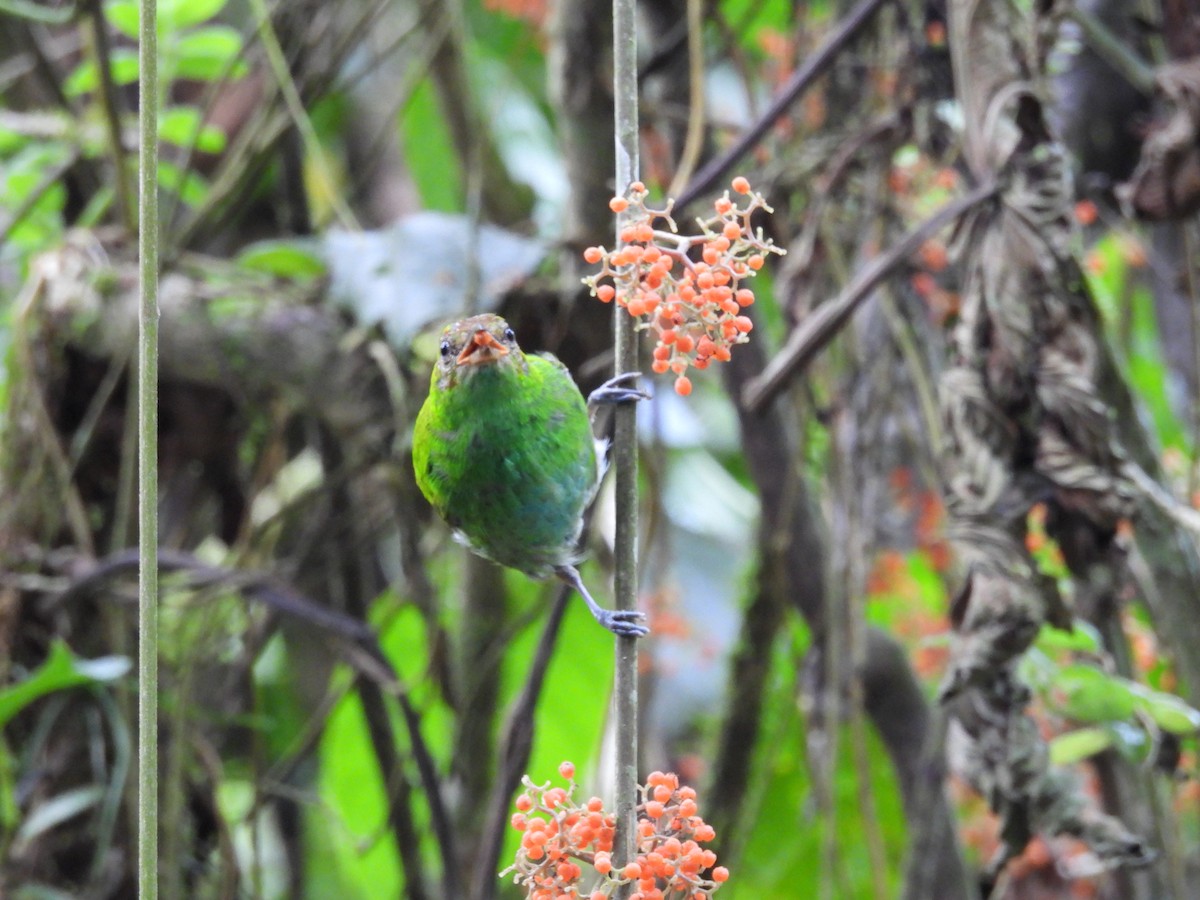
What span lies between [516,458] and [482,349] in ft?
0.54

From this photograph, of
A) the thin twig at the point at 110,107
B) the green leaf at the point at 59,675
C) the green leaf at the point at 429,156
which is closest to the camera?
the green leaf at the point at 59,675

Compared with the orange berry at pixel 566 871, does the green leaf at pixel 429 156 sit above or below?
above

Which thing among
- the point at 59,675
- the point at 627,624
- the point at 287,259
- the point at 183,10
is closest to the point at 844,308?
the point at 627,624

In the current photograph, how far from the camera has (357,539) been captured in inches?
117

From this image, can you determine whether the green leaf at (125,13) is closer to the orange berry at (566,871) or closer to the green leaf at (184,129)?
the green leaf at (184,129)

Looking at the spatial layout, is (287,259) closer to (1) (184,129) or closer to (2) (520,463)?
(1) (184,129)

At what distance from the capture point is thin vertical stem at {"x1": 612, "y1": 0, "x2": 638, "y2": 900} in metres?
0.95

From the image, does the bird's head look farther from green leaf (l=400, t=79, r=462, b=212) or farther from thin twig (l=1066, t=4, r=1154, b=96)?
green leaf (l=400, t=79, r=462, b=212)

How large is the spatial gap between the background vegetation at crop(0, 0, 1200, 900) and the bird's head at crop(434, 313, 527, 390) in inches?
9.0

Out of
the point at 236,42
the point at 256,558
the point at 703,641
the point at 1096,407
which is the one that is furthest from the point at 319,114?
the point at 1096,407

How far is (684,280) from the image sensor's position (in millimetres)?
1053

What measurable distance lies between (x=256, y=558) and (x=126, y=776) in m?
0.50

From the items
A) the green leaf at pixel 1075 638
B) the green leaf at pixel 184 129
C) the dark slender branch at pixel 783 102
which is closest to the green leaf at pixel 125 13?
the green leaf at pixel 184 129

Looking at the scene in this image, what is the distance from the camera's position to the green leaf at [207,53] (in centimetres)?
278
